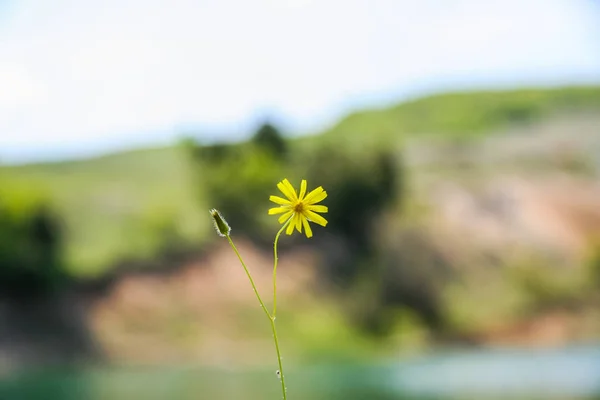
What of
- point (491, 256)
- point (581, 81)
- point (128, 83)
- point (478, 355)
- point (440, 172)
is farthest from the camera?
point (581, 81)

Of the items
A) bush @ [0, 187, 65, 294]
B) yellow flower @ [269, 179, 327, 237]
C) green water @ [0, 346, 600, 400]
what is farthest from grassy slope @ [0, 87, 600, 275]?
yellow flower @ [269, 179, 327, 237]

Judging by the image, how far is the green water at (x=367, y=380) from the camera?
3.93m

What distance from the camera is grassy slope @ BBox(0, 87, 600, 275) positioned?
Answer: 21.5 ft

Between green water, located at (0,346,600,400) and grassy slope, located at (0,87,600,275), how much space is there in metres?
1.29

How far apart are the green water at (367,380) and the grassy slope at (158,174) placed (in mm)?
1290

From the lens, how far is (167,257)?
648cm

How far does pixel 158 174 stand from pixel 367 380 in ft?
12.2

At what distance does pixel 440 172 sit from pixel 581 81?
2646 millimetres

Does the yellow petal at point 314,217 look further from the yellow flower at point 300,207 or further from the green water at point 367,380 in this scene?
the green water at point 367,380

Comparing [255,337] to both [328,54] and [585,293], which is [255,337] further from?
[585,293]

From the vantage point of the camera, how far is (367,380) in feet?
15.1

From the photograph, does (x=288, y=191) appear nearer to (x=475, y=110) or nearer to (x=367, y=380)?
(x=367, y=380)

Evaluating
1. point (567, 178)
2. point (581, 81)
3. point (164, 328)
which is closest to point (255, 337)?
point (164, 328)

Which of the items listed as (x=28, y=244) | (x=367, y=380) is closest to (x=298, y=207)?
(x=367, y=380)
